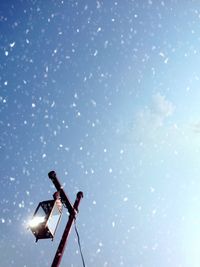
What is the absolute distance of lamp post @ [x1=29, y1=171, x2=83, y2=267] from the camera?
5840 millimetres

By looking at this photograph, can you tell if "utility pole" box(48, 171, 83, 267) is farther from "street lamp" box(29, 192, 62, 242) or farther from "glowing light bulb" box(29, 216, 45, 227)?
"glowing light bulb" box(29, 216, 45, 227)

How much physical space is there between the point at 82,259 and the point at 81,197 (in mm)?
1770

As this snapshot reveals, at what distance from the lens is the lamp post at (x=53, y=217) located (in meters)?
5.84

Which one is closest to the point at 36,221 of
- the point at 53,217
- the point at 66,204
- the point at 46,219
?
the point at 46,219

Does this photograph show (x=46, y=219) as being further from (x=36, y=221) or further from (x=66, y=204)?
(x=66, y=204)

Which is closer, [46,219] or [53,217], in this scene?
[46,219]

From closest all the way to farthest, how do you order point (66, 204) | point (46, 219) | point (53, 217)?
1. point (46, 219)
2. point (53, 217)
3. point (66, 204)

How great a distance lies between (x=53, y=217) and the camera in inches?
242

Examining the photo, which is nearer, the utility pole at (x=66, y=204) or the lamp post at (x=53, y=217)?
the lamp post at (x=53, y=217)

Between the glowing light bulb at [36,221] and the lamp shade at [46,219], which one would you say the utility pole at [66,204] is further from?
the glowing light bulb at [36,221]

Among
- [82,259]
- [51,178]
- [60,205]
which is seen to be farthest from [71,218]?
[82,259]

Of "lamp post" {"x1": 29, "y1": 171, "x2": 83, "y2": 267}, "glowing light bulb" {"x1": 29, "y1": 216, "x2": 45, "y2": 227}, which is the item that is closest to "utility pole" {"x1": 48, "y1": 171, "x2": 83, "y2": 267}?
"lamp post" {"x1": 29, "y1": 171, "x2": 83, "y2": 267}

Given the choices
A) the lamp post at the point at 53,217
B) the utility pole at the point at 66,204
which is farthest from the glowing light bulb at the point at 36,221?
the utility pole at the point at 66,204

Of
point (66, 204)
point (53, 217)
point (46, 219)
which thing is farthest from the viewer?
point (66, 204)
